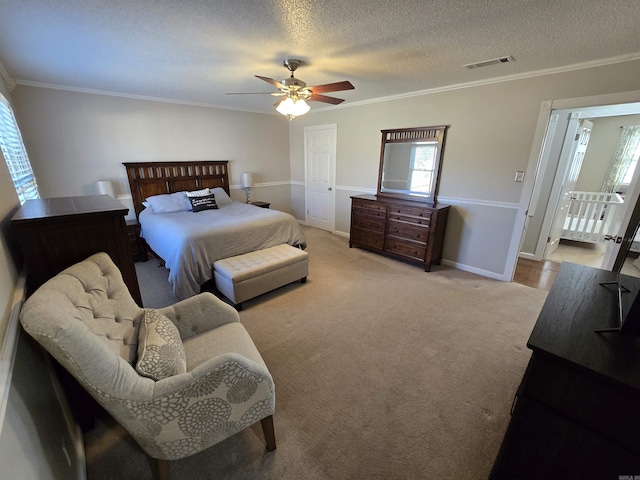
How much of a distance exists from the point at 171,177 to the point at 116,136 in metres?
0.88

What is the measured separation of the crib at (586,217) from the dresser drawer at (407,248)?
289cm

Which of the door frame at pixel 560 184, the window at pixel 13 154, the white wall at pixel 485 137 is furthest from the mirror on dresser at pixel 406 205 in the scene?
the window at pixel 13 154

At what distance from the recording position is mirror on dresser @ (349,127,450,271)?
360cm

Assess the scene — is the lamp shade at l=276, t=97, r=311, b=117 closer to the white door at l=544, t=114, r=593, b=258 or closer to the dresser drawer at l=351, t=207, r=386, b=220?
the dresser drawer at l=351, t=207, r=386, b=220

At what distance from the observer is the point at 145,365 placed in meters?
1.10

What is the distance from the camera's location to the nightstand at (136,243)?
→ 12.5 ft

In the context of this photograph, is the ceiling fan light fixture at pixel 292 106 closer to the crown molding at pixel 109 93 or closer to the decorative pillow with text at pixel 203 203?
the decorative pillow with text at pixel 203 203

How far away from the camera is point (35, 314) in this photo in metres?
0.87

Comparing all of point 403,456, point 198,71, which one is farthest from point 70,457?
point 198,71

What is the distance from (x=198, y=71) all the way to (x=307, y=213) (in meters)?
3.53

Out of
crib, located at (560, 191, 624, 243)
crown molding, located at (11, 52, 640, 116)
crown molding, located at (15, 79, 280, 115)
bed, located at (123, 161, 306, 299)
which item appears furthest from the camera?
crib, located at (560, 191, 624, 243)

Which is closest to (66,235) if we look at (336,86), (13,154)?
(13,154)

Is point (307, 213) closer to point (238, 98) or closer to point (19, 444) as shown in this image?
point (238, 98)

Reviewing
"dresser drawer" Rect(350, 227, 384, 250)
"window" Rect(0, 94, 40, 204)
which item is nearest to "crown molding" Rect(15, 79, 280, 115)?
"window" Rect(0, 94, 40, 204)
